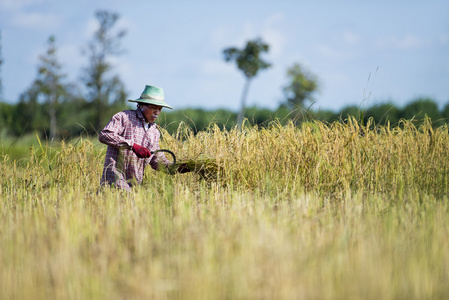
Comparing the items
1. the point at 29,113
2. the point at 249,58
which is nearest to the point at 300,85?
the point at 249,58

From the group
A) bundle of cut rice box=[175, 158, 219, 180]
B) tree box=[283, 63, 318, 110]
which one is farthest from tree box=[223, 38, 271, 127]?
bundle of cut rice box=[175, 158, 219, 180]

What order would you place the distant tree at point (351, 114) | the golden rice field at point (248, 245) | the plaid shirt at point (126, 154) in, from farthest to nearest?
the distant tree at point (351, 114), the plaid shirt at point (126, 154), the golden rice field at point (248, 245)

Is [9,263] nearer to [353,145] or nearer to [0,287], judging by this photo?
[0,287]

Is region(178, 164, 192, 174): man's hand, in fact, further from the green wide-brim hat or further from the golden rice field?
the green wide-brim hat

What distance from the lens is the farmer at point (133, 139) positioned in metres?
4.12

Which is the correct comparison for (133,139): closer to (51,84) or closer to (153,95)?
(153,95)

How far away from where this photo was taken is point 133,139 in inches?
165

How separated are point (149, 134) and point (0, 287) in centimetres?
252

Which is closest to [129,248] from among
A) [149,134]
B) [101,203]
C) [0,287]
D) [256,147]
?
[0,287]

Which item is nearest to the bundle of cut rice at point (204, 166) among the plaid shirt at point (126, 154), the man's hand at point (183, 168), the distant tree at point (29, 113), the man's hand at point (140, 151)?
the man's hand at point (183, 168)

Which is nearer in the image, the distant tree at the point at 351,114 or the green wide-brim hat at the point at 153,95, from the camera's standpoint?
the green wide-brim hat at the point at 153,95

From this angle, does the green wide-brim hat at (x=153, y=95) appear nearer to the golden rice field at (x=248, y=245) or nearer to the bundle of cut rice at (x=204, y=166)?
the bundle of cut rice at (x=204, y=166)

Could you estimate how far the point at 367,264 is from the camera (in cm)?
210

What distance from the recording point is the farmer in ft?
13.5
